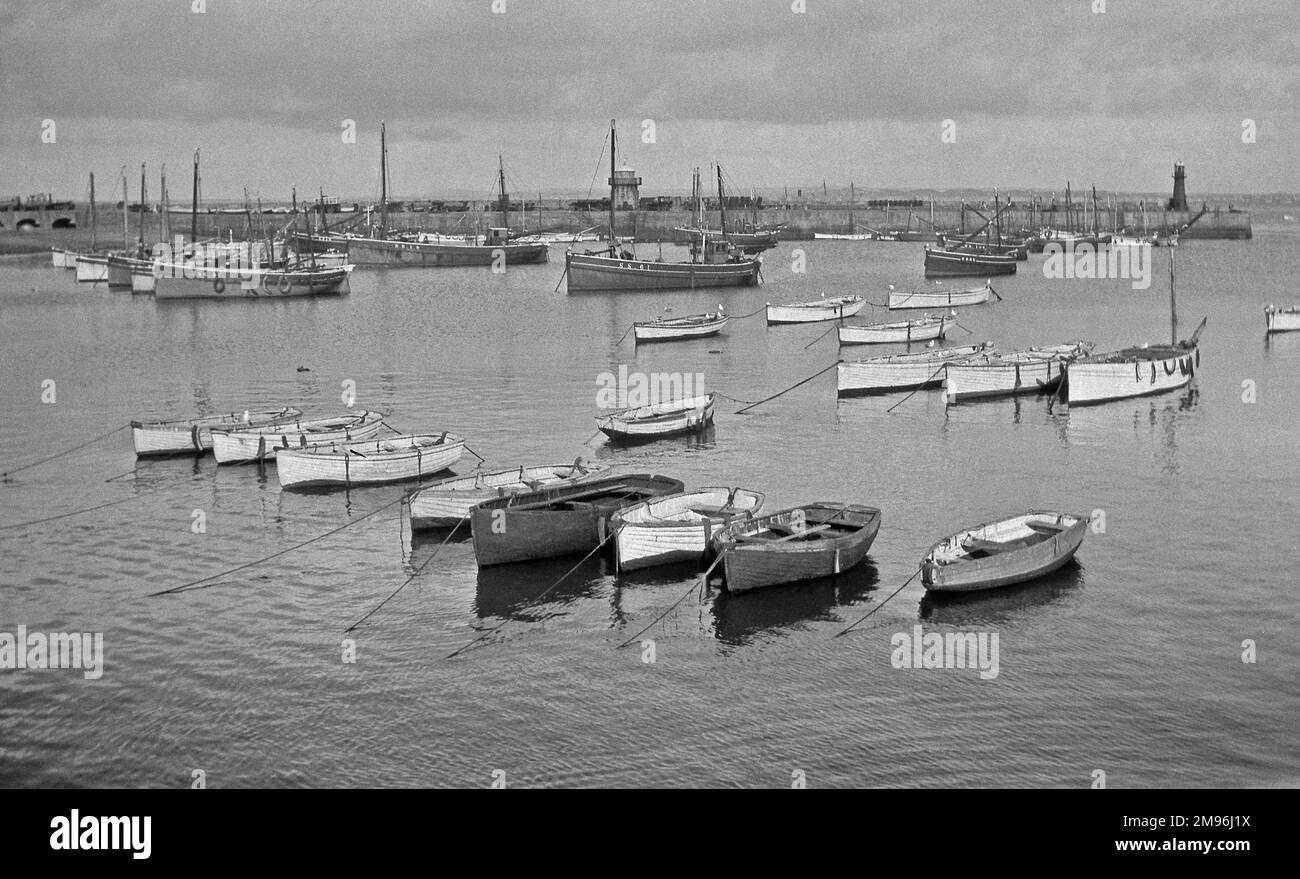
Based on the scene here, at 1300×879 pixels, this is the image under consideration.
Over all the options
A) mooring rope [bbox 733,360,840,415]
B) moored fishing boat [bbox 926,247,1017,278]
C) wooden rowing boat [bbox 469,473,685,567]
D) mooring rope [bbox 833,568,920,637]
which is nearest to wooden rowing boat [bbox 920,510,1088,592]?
mooring rope [bbox 833,568,920,637]

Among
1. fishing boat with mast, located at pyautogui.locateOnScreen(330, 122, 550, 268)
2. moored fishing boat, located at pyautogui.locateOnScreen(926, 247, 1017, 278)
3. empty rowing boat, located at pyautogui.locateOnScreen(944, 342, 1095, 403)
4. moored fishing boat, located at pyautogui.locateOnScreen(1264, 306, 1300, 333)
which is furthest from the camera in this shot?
fishing boat with mast, located at pyautogui.locateOnScreen(330, 122, 550, 268)

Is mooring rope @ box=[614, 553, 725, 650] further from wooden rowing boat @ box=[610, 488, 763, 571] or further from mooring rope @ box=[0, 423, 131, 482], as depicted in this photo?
mooring rope @ box=[0, 423, 131, 482]

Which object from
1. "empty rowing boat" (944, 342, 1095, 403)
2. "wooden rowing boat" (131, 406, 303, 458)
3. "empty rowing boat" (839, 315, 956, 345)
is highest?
"empty rowing boat" (839, 315, 956, 345)

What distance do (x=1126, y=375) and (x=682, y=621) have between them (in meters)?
31.5

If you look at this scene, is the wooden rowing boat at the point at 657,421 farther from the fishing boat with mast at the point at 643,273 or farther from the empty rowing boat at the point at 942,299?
the fishing boat with mast at the point at 643,273

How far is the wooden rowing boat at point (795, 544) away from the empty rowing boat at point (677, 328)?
134 ft

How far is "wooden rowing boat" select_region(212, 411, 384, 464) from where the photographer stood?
41312 mm

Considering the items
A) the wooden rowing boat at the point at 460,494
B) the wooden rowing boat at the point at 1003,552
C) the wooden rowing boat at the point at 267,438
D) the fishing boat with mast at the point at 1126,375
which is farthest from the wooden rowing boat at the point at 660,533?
the fishing boat with mast at the point at 1126,375

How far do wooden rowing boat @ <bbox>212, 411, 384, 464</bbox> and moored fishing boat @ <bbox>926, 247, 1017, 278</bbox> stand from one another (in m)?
87.0

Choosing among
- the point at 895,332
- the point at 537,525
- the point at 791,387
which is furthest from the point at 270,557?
the point at 895,332

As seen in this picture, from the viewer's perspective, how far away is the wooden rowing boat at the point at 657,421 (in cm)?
4459
